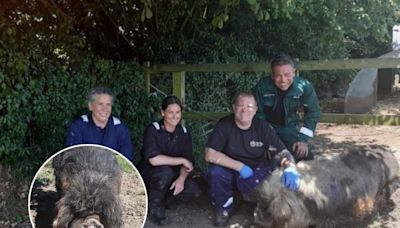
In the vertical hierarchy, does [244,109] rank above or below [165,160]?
above

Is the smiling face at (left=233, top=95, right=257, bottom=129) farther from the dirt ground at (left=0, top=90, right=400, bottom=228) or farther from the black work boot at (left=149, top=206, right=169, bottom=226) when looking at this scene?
the black work boot at (left=149, top=206, right=169, bottom=226)

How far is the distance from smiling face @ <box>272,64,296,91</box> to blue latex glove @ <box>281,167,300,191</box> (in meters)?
1.00

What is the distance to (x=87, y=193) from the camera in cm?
295

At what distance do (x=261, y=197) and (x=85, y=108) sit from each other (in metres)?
2.22

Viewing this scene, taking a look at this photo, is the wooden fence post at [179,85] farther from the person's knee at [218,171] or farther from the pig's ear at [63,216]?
the pig's ear at [63,216]

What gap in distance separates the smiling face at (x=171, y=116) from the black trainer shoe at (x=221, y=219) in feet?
2.69

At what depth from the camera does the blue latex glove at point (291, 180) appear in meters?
3.94

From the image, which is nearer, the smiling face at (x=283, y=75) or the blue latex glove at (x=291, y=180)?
the blue latex glove at (x=291, y=180)

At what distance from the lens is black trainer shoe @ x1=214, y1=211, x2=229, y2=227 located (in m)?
4.34

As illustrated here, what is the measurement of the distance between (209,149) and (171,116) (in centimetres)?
42

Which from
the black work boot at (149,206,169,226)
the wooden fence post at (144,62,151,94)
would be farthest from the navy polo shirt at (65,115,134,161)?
the wooden fence post at (144,62,151,94)

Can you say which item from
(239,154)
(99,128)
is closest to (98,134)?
(99,128)

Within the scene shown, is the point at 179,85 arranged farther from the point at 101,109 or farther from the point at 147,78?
the point at 101,109

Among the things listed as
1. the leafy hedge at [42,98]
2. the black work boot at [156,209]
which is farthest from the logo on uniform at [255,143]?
the leafy hedge at [42,98]
